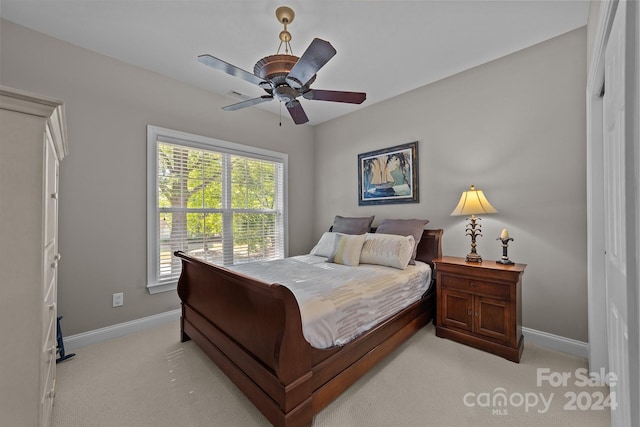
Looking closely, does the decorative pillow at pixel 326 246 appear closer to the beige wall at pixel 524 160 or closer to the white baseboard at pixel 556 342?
the beige wall at pixel 524 160

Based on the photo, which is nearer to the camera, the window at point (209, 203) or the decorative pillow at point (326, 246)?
the window at point (209, 203)

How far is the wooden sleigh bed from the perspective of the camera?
4.57 ft

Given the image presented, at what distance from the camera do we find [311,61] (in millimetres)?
1502

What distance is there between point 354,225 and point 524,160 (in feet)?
6.40

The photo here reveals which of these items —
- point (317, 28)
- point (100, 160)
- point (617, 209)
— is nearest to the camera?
point (617, 209)

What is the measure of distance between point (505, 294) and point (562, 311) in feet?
2.09

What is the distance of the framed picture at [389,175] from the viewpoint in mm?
3311

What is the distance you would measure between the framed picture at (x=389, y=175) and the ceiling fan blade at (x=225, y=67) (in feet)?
7.05

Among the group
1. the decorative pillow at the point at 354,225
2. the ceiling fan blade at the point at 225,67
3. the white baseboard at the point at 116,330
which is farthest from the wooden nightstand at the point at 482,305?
the white baseboard at the point at 116,330

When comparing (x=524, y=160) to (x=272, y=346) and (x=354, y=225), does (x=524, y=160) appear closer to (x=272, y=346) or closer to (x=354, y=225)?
(x=354, y=225)

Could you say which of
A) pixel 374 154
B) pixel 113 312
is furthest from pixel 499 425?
pixel 113 312

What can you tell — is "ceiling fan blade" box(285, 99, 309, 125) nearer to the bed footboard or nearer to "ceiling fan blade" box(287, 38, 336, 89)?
"ceiling fan blade" box(287, 38, 336, 89)

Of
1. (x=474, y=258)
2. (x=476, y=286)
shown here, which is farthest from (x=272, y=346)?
(x=474, y=258)

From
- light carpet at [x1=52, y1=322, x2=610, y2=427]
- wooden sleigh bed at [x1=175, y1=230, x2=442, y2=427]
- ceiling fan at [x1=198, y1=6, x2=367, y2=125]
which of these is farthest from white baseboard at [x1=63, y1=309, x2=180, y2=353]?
ceiling fan at [x1=198, y1=6, x2=367, y2=125]
